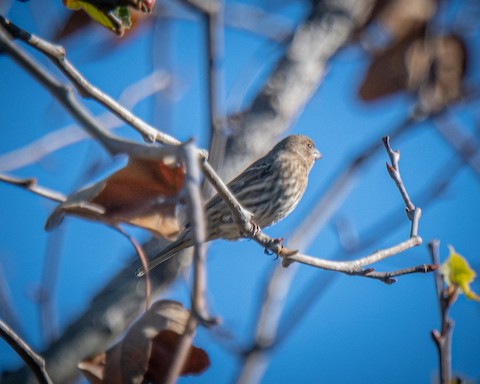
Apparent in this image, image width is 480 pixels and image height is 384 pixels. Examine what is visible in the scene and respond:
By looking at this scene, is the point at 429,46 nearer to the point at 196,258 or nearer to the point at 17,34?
the point at 17,34

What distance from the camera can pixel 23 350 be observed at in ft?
7.45

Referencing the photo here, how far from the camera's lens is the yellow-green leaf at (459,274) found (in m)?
2.73

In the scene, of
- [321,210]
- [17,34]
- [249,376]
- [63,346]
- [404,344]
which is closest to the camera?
[17,34]

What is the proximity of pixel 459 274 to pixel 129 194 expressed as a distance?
1.74m

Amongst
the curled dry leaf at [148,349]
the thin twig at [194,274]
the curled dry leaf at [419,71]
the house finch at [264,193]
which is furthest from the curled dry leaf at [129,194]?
the curled dry leaf at [419,71]

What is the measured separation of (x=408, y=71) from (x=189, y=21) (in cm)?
249

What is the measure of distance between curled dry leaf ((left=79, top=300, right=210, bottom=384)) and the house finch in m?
2.07

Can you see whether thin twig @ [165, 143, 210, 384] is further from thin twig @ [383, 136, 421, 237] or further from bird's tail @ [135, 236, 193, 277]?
bird's tail @ [135, 236, 193, 277]

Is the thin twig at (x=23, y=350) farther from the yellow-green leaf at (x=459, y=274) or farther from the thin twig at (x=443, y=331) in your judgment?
the yellow-green leaf at (x=459, y=274)

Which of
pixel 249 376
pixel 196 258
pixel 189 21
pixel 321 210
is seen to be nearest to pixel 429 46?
pixel 321 210

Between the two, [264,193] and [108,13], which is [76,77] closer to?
[108,13]

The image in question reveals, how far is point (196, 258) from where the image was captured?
1352 mm

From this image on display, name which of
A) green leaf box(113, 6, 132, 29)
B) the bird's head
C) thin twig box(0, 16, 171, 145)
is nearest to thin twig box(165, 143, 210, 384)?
thin twig box(0, 16, 171, 145)

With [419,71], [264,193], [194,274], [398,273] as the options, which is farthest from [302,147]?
[194,274]
